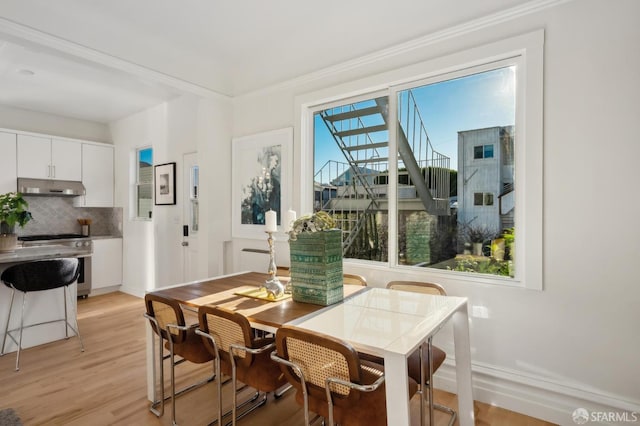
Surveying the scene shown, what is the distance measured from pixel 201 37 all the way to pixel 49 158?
3.43 m

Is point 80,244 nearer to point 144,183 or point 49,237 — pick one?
point 49,237

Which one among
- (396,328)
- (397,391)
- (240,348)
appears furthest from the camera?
(240,348)

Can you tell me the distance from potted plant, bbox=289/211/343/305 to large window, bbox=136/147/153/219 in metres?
4.07

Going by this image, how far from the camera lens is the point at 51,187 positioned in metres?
5.05

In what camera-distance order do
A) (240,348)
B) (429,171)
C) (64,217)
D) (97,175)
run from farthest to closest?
(97,175)
(64,217)
(429,171)
(240,348)

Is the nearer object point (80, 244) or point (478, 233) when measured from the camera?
point (478, 233)

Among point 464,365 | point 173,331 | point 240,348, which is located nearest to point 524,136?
A: point 464,365

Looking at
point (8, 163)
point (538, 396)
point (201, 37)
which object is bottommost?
point (538, 396)

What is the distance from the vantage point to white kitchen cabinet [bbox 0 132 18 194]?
4656mm

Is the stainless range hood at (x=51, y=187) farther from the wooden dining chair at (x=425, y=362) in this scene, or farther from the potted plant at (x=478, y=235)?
the potted plant at (x=478, y=235)

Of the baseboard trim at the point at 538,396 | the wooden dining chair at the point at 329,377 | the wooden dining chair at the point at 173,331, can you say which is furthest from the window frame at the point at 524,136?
the wooden dining chair at the point at 173,331

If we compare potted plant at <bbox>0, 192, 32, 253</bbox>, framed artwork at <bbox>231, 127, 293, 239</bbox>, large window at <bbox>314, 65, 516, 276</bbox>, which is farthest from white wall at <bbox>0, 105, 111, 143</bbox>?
large window at <bbox>314, 65, 516, 276</bbox>

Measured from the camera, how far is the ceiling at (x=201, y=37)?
8.55 ft

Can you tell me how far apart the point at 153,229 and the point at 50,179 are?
5.72 feet
